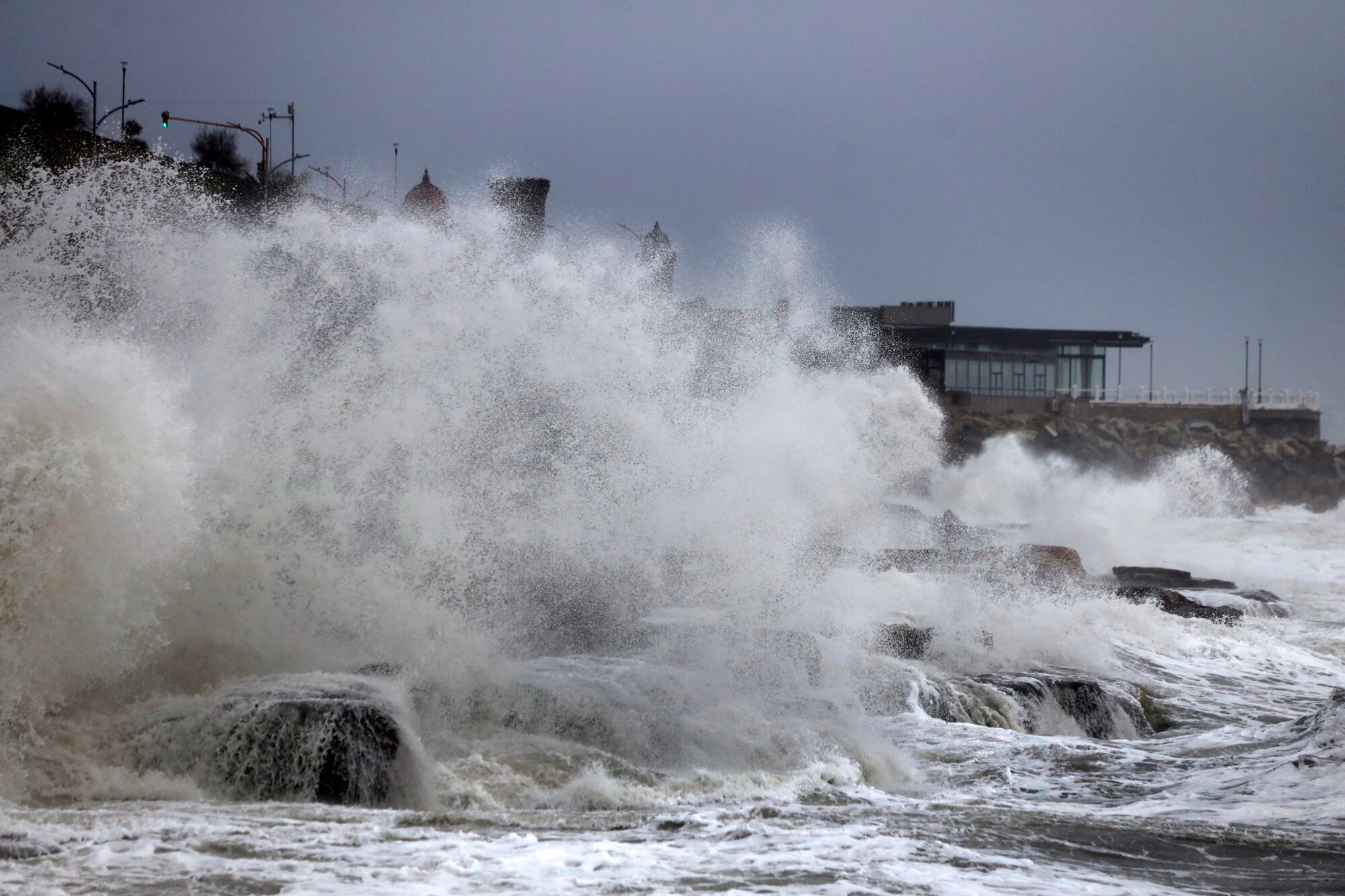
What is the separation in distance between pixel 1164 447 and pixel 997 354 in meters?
9.61

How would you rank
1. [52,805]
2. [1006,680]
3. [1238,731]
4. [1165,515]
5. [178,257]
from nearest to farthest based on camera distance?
[52,805] → [1238,731] → [1006,680] → [178,257] → [1165,515]

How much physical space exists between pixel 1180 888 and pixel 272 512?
7.59 meters

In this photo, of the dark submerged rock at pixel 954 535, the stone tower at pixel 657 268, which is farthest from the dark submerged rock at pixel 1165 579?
the stone tower at pixel 657 268

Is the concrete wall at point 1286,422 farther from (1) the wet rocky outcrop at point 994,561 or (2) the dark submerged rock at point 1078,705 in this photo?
(2) the dark submerged rock at point 1078,705

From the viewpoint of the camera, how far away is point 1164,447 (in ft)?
182

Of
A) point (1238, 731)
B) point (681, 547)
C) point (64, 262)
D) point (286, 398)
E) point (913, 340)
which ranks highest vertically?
point (913, 340)

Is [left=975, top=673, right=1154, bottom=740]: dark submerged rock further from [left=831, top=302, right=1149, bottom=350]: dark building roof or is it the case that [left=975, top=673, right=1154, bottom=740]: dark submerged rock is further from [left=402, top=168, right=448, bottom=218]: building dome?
[left=831, top=302, right=1149, bottom=350]: dark building roof

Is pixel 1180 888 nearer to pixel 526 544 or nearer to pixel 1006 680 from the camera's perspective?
pixel 1006 680

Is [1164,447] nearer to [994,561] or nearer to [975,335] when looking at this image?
[975,335]

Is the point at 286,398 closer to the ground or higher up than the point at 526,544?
higher up

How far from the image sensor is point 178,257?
529 inches

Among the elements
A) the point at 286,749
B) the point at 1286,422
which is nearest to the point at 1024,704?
the point at 286,749

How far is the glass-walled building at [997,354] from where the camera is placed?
195 ft

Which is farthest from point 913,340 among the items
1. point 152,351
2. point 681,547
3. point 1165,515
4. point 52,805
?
point 52,805
